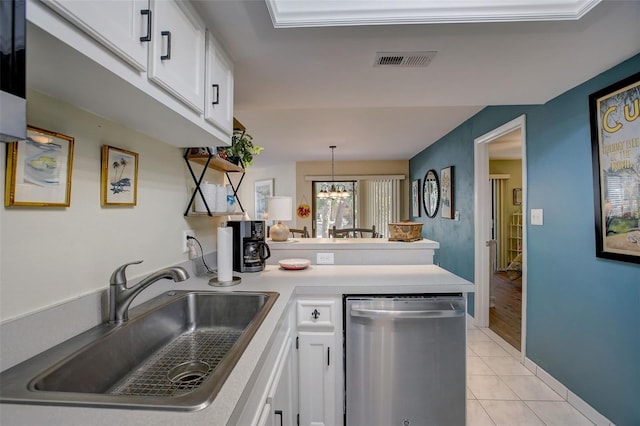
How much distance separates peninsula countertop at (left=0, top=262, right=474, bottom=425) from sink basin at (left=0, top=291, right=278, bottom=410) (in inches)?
0.7

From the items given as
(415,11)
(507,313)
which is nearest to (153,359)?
(415,11)

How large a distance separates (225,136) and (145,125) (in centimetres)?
36

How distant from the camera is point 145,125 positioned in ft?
3.82

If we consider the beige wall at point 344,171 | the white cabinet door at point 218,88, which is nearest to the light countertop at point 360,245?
the white cabinet door at point 218,88

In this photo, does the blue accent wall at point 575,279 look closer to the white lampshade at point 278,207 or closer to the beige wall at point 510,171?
the white lampshade at point 278,207

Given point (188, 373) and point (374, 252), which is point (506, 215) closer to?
point (374, 252)

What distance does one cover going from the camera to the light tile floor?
1.83 metres

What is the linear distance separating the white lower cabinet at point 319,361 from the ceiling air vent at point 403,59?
1.31m

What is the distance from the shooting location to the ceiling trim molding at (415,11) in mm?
1182

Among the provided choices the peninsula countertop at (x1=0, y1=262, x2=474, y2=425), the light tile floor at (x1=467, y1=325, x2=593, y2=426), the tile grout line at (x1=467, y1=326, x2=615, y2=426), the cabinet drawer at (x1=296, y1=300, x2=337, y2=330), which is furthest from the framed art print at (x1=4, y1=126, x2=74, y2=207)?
the tile grout line at (x1=467, y1=326, x2=615, y2=426)

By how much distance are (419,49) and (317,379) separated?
179cm

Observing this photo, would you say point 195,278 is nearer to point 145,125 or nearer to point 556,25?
→ point 145,125

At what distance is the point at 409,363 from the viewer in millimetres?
1565

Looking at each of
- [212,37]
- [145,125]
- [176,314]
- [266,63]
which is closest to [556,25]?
[266,63]
